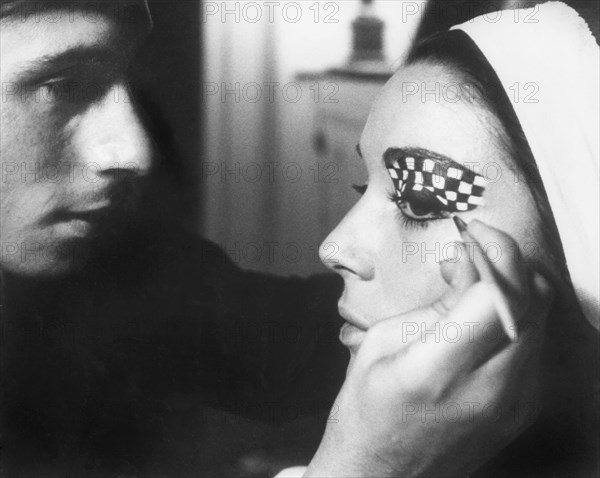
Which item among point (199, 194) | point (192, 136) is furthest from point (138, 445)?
point (192, 136)

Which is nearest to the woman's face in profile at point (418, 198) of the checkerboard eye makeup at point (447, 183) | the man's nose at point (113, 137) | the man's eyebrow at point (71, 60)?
the checkerboard eye makeup at point (447, 183)

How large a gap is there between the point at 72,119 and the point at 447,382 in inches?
37.5

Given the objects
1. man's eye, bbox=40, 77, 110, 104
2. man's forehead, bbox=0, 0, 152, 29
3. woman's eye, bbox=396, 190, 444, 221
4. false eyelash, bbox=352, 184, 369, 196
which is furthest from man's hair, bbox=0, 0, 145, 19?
woman's eye, bbox=396, 190, 444, 221

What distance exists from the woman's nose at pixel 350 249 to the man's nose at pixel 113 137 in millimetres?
428

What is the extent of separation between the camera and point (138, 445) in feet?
5.00

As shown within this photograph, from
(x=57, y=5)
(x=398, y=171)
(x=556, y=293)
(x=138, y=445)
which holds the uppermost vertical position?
(x=57, y=5)

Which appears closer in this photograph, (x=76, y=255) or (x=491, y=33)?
(x=491, y=33)

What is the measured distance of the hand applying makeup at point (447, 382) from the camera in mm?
1330

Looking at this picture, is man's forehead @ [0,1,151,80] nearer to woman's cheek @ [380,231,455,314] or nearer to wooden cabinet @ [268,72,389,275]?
wooden cabinet @ [268,72,389,275]

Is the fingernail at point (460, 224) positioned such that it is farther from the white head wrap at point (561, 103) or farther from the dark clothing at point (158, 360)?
the dark clothing at point (158, 360)

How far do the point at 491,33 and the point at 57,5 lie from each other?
3.00 ft

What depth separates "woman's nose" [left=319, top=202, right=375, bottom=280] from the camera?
1430 millimetres

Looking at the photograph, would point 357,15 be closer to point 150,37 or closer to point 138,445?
point 150,37

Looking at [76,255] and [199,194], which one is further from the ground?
[199,194]
